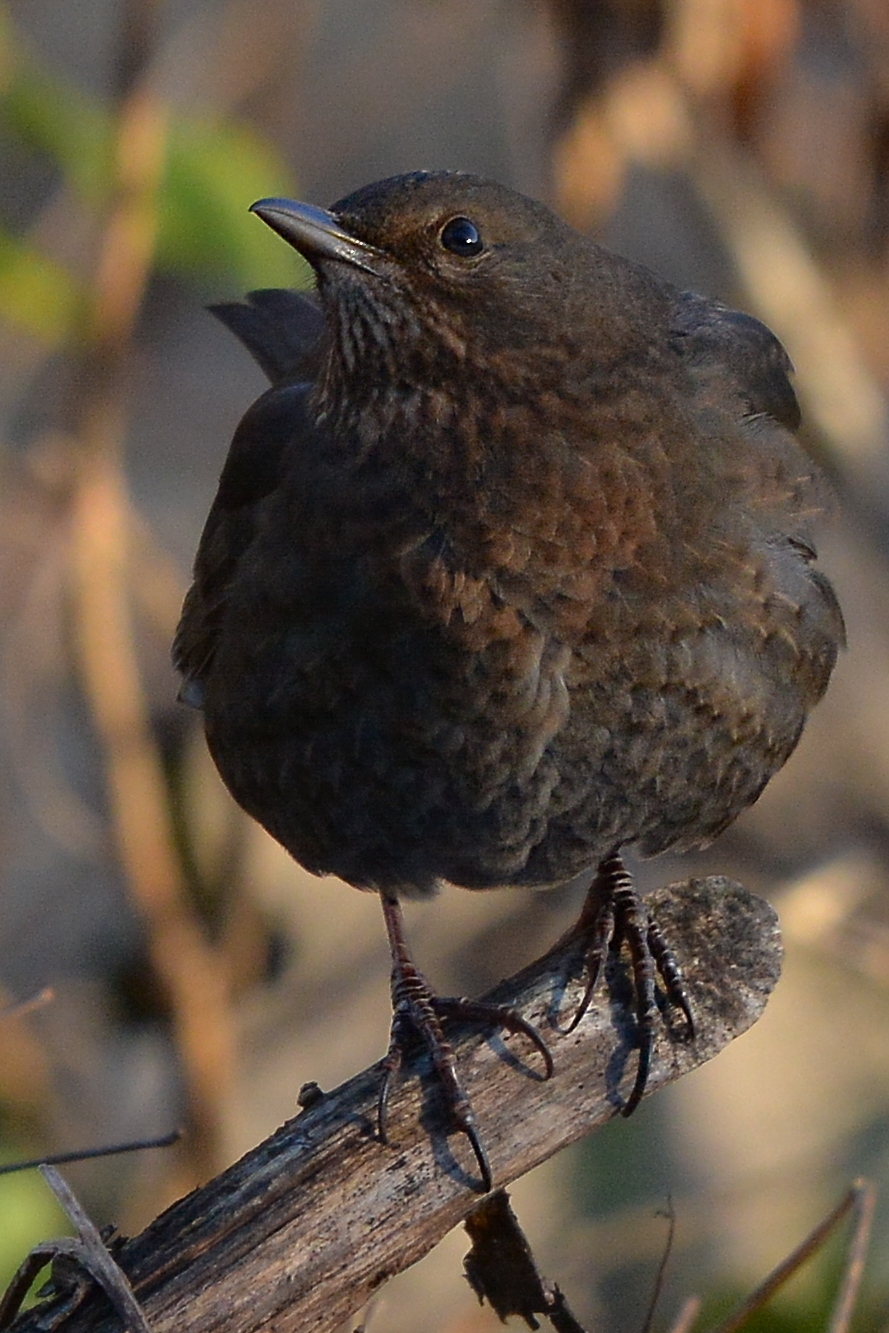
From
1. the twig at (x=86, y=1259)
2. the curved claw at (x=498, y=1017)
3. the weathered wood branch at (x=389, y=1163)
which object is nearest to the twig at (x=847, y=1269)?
the weathered wood branch at (x=389, y=1163)

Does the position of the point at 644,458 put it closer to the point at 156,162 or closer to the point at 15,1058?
the point at 156,162

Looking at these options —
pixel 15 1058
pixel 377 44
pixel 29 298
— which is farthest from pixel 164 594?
pixel 377 44

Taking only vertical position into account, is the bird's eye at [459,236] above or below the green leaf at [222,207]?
below

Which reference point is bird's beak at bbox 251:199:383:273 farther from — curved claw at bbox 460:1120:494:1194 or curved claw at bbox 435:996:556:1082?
curved claw at bbox 460:1120:494:1194

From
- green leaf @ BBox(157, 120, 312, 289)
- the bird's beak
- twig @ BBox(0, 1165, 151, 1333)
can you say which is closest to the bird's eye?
the bird's beak

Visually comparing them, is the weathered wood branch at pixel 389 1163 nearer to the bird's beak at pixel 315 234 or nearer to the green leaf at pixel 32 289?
the bird's beak at pixel 315 234

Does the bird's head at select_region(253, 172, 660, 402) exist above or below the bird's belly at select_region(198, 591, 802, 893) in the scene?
above
